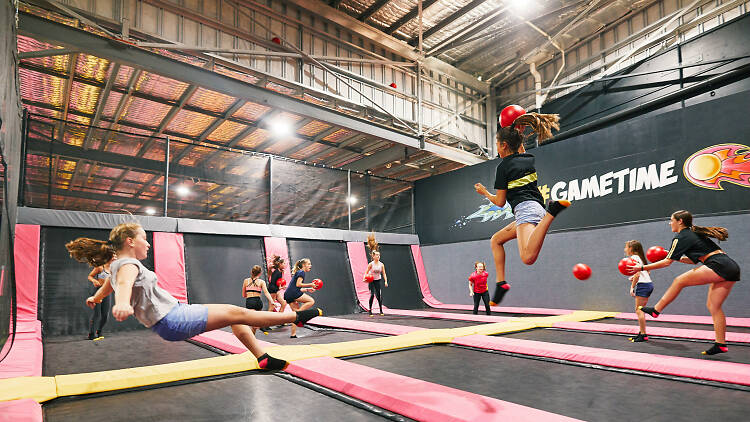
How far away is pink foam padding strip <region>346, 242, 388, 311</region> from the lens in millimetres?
9773

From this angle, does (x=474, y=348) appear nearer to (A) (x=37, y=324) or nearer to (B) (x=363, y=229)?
(A) (x=37, y=324)

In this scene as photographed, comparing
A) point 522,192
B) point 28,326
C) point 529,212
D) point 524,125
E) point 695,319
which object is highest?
point 524,125

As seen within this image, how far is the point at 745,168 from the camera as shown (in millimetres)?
6676

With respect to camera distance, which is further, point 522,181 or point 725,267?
point 725,267

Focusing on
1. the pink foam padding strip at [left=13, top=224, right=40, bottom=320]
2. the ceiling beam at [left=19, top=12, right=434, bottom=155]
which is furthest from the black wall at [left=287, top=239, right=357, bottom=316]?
the pink foam padding strip at [left=13, top=224, right=40, bottom=320]

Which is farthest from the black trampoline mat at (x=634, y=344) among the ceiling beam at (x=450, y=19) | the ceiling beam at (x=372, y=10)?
the ceiling beam at (x=372, y=10)

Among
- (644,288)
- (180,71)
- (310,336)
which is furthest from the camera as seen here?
(180,71)

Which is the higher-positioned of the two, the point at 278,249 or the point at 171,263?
the point at 278,249

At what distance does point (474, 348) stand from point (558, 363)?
997 mm

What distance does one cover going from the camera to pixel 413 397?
261 cm

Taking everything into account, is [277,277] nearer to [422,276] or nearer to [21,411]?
[21,411]

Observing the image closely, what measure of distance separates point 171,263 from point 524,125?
6.63 metres

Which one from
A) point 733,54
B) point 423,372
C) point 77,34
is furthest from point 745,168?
point 77,34

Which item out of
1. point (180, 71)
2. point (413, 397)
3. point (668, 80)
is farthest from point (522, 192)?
point (668, 80)
